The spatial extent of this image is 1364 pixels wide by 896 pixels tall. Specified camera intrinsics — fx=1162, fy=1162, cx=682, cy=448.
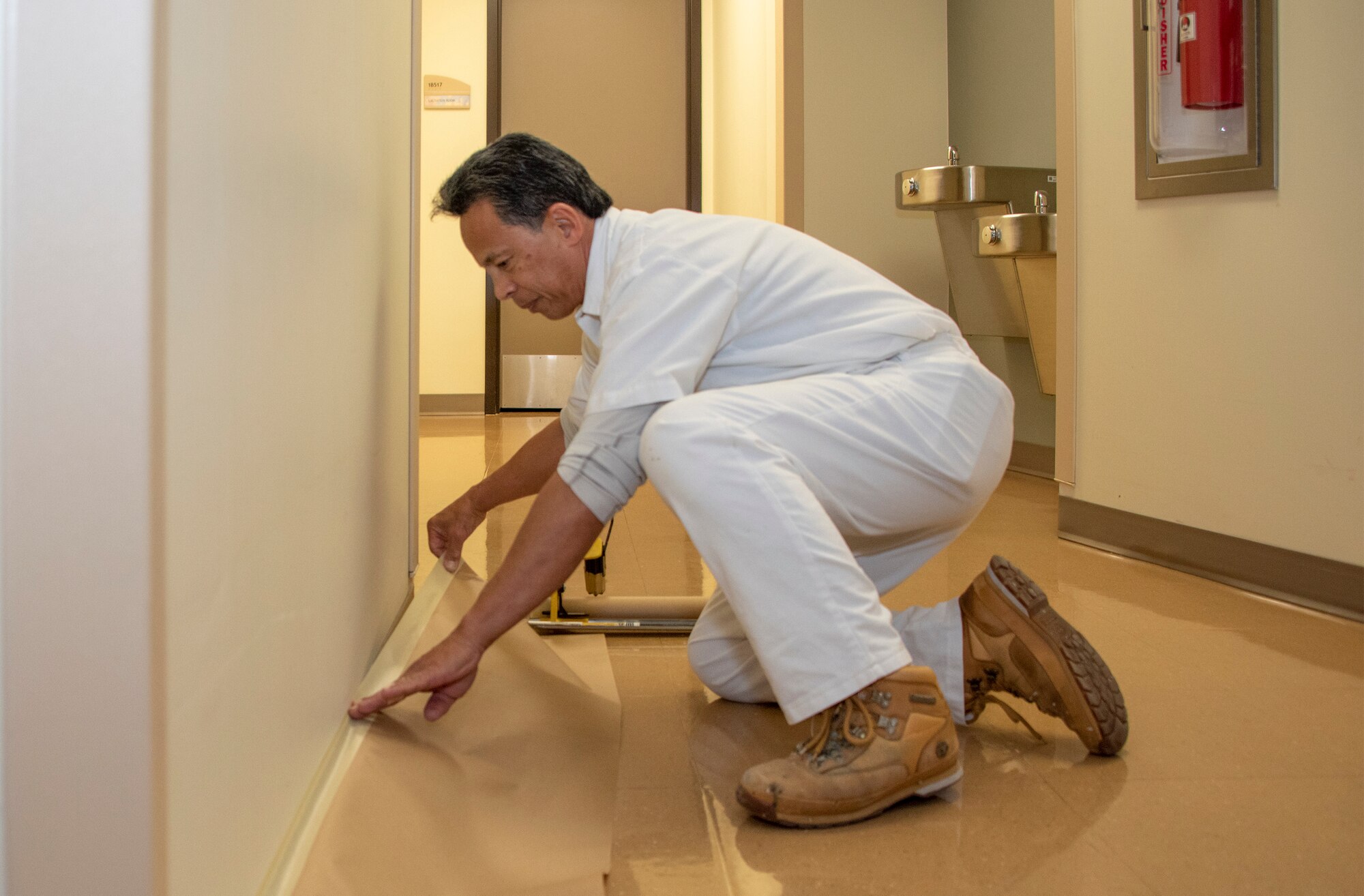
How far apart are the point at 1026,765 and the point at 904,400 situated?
464 millimetres

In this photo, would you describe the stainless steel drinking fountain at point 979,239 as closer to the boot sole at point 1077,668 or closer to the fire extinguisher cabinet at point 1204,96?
the fire extinguisher cabinet at point 1204,96

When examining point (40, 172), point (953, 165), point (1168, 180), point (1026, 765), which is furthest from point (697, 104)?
point (40, 172)

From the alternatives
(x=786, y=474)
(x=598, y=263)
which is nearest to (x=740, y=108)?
(x=598, y=263)

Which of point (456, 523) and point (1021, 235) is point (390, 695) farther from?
point (1021, 235)

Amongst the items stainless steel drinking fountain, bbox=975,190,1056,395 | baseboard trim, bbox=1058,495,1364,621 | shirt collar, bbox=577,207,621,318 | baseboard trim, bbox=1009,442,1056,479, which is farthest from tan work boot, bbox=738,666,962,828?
baseboard trim, bbox=1009,442,1056,479

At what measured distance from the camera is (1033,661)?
4.70 feet

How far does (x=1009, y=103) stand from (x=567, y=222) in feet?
10.9

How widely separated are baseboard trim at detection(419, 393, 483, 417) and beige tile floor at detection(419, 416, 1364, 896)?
5.41m

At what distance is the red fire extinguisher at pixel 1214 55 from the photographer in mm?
2322

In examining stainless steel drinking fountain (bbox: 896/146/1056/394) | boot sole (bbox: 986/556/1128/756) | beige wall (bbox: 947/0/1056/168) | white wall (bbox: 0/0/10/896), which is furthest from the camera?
beige wall (bbox: 947/0/1056/168)

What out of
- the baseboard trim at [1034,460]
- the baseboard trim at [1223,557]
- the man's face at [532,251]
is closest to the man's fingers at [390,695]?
the man's face at [532,251]

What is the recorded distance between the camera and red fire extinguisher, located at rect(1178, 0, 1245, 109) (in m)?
2.32

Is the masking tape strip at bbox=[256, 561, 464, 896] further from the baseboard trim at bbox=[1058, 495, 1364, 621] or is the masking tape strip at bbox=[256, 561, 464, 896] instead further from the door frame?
the door frame

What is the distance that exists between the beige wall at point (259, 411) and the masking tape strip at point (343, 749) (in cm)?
2
